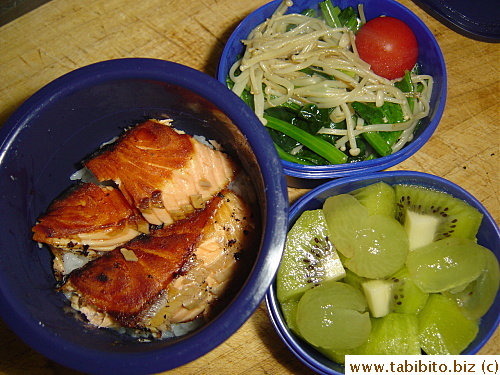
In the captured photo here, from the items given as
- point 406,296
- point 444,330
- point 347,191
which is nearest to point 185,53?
point 347,191

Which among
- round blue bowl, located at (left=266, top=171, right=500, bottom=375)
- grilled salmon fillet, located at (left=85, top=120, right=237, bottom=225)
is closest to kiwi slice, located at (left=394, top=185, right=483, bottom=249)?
round blue bowl, located at (left=266, top=171, right=500, bottom=375)

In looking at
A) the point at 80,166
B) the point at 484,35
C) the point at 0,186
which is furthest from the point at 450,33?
the point at 0,186

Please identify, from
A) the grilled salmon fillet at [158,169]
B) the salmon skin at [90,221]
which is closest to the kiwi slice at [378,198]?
the grilled salmon fillet at [158,169]

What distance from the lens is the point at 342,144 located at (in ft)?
6.44

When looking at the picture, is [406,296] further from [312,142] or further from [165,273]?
[165,273]

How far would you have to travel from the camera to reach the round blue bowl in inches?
62.7

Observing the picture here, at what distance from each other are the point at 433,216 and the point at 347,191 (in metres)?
0.33

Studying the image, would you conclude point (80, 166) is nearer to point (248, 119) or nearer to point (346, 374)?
point (248, 119)

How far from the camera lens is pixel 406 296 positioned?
5.23ft

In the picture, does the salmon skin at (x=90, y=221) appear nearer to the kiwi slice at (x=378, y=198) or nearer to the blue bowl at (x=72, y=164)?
the blue bowl at (x=72, y=164)

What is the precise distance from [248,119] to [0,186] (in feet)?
2.43

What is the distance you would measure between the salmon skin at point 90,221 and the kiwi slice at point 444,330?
41.0 inches

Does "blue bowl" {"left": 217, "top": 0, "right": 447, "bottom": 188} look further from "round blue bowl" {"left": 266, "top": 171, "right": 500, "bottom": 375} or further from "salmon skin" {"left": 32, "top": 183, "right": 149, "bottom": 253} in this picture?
"salmon skin" {"left": 32, "top": 183, "right": 149, "bottom": 253}

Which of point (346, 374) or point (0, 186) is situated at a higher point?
point (0, 186)
